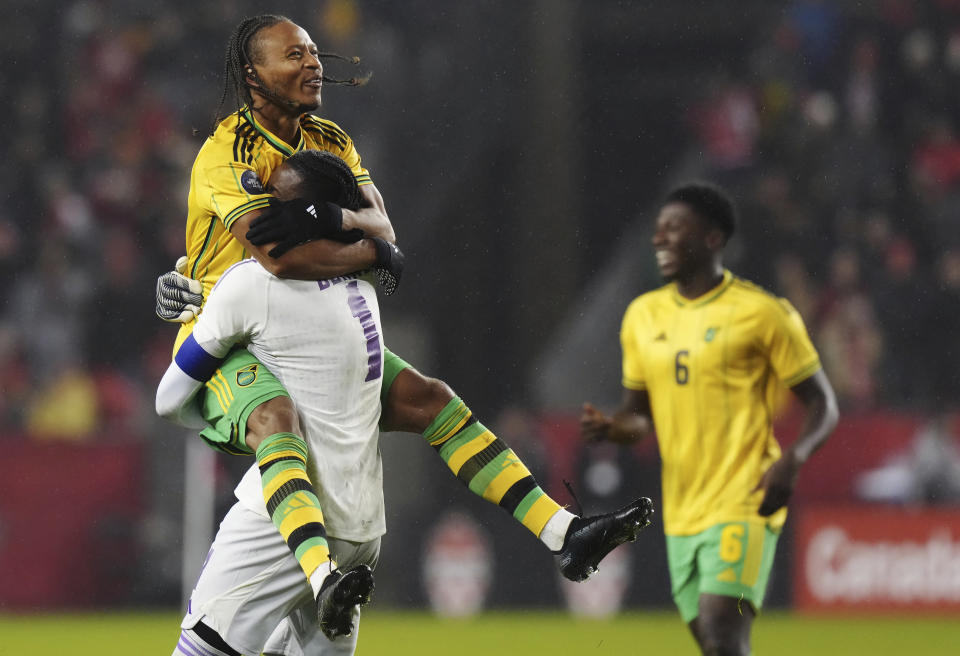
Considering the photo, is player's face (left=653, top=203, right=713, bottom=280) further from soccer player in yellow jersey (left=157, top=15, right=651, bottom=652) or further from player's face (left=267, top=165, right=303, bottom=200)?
player's face (left=267, top=165, right=303, bottom=200)

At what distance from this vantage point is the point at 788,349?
6.36m

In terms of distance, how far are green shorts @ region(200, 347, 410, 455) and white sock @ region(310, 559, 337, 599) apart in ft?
1.75

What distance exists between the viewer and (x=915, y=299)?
1376 centimetres

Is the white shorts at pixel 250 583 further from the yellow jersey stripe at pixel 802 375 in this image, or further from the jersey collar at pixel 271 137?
the yellow jersey stripe at pixel 802 375

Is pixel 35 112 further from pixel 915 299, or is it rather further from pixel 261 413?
pixel 261 413

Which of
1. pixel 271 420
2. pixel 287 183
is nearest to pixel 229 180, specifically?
pixel 287 183

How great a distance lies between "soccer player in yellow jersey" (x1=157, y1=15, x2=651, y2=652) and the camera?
449cm

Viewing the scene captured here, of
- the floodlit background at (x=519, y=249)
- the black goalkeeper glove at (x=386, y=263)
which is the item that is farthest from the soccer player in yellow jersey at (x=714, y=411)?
the floodlit background at (x=519, y=249)

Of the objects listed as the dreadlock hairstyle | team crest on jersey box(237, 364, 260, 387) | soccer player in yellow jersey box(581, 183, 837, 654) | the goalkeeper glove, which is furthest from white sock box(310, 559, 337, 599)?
soccer player in yellow jersey box(581, 183, 837, 654)

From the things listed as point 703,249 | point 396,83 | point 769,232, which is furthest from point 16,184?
point 703,249

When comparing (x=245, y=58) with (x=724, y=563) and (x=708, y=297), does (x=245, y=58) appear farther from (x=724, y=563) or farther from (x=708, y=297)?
(x=724, y=563)

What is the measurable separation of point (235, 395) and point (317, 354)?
27 centimetres

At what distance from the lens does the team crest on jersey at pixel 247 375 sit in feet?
15.1

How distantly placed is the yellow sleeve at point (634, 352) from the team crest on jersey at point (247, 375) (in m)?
2.45
